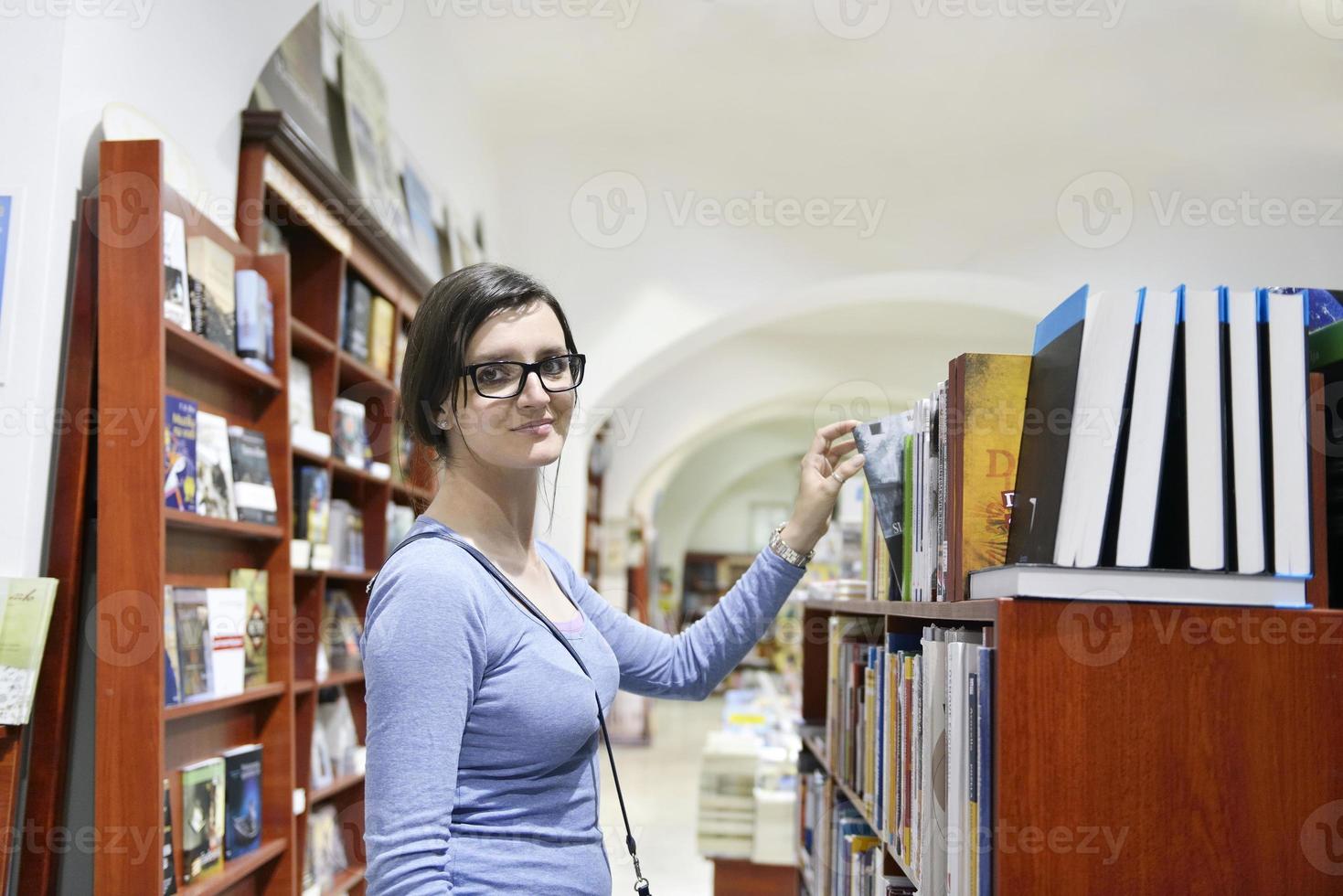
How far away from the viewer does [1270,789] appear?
1161 mm

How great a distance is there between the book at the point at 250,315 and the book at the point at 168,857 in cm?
111

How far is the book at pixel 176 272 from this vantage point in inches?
95.8

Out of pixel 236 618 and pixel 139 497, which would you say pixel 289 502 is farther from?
pixel 139 497

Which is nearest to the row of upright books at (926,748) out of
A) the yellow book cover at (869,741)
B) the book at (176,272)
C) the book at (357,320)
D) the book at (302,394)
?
the yellow book cover at (869,741)

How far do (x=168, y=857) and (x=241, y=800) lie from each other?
19.0 inches

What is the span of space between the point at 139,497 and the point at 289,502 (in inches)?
31.9

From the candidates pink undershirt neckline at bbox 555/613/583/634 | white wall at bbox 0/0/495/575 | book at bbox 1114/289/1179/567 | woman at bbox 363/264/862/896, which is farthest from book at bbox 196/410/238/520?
book at bbox 1114/289/1179/567

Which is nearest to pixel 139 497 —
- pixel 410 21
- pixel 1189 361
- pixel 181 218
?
pixel 181 218

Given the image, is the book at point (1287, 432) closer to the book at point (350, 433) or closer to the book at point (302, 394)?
the book at point (302, 394)

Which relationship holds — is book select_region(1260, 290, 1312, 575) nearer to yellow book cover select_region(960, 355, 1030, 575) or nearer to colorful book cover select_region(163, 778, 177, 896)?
yellow book cover select_region(960, 355, 1030, 575)

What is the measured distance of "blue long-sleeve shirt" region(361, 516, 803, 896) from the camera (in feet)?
4.05

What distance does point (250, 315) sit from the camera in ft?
9.72

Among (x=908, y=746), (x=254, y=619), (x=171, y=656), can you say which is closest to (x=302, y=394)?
(x=254, y=619)

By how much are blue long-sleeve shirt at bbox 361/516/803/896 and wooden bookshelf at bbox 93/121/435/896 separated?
35cm
